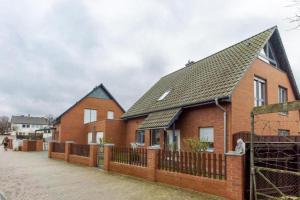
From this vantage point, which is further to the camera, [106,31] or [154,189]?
[106,31]

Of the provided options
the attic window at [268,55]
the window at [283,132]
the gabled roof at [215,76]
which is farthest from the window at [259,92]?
the window at [283,132]

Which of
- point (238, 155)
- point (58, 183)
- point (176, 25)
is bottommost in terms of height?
point (58, 183)

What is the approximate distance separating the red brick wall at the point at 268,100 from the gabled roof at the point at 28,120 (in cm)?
8994

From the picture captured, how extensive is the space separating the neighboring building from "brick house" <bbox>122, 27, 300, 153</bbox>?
8481cm

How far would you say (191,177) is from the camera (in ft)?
32.0

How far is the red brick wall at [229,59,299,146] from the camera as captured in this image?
13.7 m

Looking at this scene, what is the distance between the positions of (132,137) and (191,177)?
13.2 meters

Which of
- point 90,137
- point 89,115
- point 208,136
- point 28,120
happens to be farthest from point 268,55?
point 28,120

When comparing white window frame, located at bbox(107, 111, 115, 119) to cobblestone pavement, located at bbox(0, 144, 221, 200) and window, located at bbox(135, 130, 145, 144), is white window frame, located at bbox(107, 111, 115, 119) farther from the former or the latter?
cobblestone pavement, located at bbox(0, 144, 221, 200)

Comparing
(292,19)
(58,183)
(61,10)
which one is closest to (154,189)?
(58,183)

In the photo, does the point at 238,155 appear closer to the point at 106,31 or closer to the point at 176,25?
the point at 176,25

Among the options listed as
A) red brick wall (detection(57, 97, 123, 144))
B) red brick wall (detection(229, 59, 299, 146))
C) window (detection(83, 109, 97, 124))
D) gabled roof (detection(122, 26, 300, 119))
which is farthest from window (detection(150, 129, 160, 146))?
window (detection(83, 109, 97, 124))

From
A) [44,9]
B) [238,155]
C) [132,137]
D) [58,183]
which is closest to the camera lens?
[238,155]

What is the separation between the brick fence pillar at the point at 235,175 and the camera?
809 centimetres
